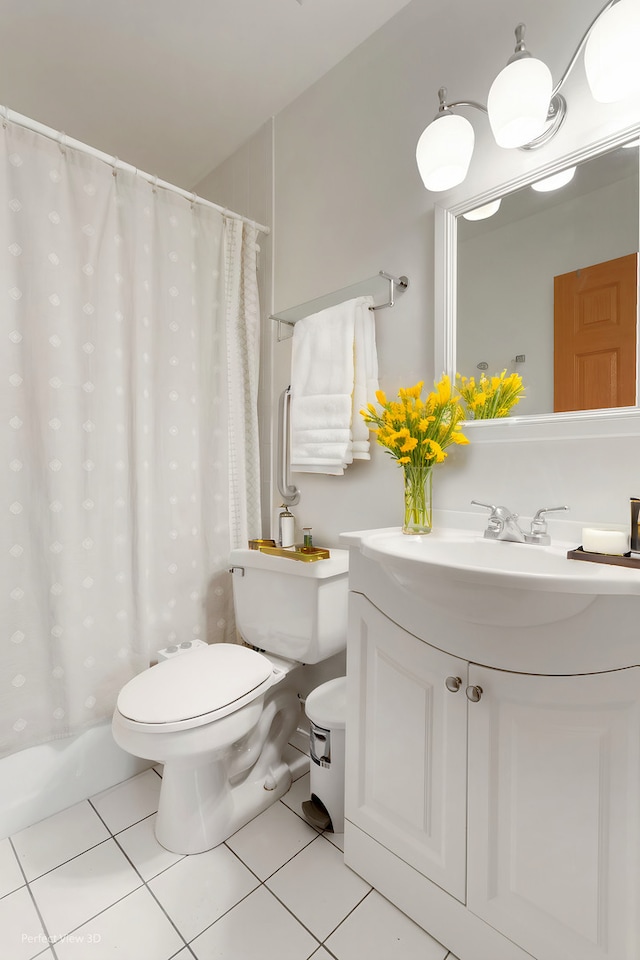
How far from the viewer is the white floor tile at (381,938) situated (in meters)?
0.96

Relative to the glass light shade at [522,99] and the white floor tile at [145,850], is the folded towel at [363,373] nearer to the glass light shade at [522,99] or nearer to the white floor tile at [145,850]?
the glass light shade at [522,99]

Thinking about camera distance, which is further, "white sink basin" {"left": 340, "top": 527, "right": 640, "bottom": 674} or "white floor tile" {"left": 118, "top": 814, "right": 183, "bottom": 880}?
"white floor tile" {"left": 118, "top": 814, "right": 183, "bottom": 880}

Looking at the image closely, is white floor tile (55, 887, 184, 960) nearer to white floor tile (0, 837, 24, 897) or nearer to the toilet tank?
white floor tile (0, 837, 24, 897)

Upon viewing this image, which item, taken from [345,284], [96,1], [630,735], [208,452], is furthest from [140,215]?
[630,735]

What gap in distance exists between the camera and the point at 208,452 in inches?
69.5

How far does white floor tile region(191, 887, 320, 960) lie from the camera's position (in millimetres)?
966

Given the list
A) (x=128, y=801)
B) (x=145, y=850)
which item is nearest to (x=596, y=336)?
(x=145, y=850)

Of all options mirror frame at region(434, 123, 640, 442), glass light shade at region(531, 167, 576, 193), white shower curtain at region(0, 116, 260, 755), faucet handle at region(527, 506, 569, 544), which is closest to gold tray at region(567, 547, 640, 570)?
faucet handle at region(527, 506, 569, 544)

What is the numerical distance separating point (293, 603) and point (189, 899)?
742 mm

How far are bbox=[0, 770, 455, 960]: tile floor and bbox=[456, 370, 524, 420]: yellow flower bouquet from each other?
3.97 ft

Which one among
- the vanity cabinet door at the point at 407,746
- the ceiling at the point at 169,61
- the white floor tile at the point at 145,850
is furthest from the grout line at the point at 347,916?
the ceiling at the point at 169,61

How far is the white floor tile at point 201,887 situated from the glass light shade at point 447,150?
1840mm

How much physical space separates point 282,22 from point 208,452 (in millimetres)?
1440

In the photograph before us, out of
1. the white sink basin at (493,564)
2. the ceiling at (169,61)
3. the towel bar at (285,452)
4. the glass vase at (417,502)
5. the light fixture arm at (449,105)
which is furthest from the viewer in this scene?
the towel bar at (285,452)
